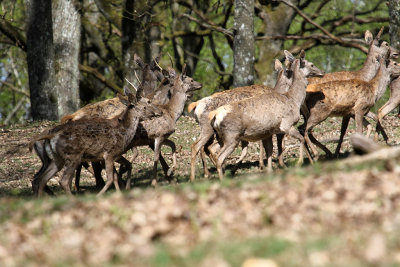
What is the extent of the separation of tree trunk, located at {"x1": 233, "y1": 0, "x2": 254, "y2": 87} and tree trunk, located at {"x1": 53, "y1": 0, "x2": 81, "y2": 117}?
5.91 meters

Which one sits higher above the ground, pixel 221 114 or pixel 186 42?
pixel 221 114

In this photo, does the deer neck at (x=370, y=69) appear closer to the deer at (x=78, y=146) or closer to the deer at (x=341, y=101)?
the deer at (x=341, y=101)

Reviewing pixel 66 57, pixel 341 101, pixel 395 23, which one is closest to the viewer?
pixel 341 101

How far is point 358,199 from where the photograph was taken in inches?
255

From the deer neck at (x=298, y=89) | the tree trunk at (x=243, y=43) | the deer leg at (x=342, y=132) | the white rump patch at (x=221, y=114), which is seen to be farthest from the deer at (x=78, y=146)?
Result: the tree trunk at (x=243, y=43)

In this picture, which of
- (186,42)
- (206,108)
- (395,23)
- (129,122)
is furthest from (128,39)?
(129,122)

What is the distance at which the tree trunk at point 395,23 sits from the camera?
17.2m

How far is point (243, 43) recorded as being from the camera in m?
17.9

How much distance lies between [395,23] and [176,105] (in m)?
7.10

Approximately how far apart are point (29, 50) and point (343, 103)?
1073 centimetres

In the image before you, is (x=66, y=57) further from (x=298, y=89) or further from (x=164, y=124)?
(x=298, y=89)

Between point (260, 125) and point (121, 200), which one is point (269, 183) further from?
point (260, 125)

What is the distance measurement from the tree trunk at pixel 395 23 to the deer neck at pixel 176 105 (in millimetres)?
6583

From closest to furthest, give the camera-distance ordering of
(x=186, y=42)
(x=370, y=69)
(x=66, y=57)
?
(x=370, y=69) → (x=66, y=57) → (x=186, y=42)
